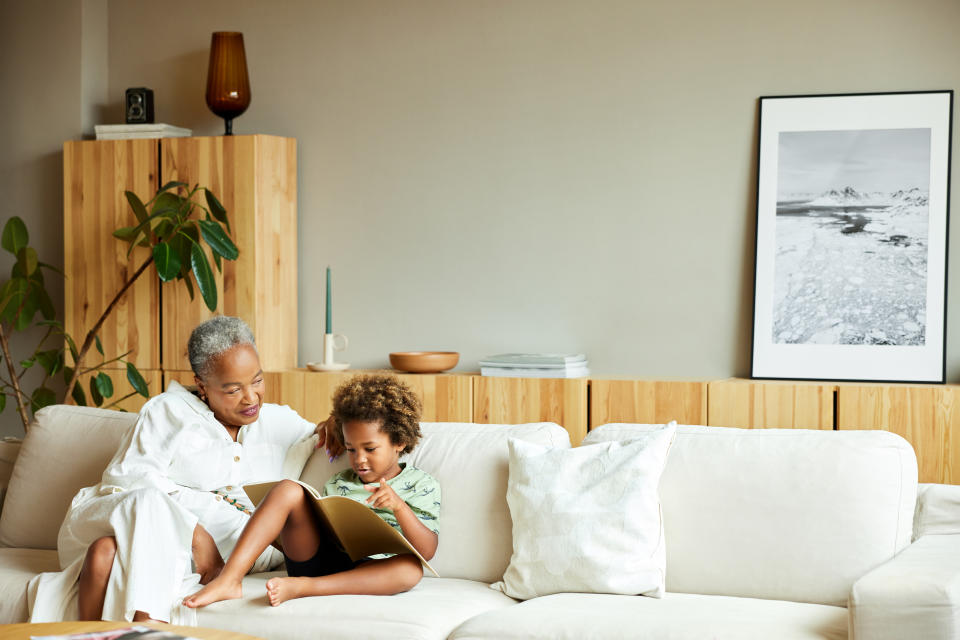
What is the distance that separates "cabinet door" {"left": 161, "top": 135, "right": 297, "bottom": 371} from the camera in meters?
3.91

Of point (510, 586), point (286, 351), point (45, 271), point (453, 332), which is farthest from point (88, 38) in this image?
A: point (510, 586)

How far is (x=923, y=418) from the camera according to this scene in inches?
126

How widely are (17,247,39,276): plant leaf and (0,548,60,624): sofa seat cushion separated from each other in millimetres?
1540

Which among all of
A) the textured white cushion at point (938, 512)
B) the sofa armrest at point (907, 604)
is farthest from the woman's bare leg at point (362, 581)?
the textured white cushion at point (938, 512)

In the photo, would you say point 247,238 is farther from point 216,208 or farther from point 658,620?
point 658,620

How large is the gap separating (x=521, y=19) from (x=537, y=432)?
6.19 ft

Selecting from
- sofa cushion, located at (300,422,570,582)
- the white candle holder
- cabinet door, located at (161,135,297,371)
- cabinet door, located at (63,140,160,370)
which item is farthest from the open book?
cabinet door, located at (63,140,160,370)

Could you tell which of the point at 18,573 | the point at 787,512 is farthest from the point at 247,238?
the point at 787,512

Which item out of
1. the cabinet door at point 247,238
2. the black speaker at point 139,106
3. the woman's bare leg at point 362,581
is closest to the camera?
the woman's bare leg at point 362,581

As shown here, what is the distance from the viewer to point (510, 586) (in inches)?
97.5

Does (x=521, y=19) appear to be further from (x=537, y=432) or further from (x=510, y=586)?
(x=510, y=586)

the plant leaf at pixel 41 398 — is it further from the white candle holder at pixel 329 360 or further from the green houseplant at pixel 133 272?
the white candle holder at pixel 329 360

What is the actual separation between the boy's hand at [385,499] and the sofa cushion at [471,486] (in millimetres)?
270

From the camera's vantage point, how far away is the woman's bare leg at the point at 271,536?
2.29 meters
